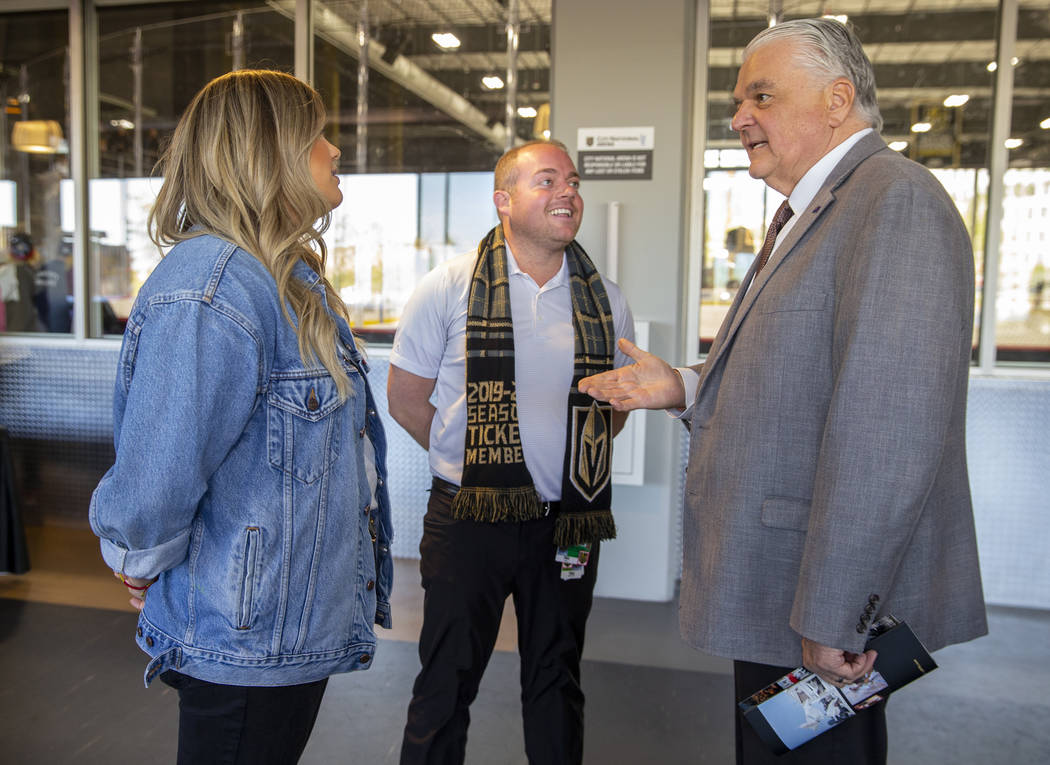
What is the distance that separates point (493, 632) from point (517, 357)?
789 mm

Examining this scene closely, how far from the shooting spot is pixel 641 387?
6.34 feet

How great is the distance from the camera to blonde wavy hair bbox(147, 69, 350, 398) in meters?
1.41

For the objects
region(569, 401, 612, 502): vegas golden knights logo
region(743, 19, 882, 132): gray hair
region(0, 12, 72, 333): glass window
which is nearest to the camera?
region(743, 19, 882, 132): gray hair

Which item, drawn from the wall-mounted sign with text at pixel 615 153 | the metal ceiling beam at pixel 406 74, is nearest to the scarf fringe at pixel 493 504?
the wall-mounted sign with text at pixel 615 153

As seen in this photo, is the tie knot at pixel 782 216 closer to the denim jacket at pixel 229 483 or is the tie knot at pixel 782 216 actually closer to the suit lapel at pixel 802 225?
the suit lapel at pixel 802 225

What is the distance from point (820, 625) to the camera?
4.37ft

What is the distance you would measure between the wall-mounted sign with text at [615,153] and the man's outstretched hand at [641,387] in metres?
2.45

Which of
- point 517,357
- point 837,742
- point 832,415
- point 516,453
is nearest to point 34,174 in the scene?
point 517,357

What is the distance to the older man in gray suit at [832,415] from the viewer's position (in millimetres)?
1296

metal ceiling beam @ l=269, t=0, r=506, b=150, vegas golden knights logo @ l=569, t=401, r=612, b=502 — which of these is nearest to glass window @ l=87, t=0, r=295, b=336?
metal ceiling beam @ l=269, t=0, r=506, b=150

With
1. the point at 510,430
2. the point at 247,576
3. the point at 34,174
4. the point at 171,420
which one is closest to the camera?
the point at 171,420

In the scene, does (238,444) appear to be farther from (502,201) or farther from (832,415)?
(502,201)

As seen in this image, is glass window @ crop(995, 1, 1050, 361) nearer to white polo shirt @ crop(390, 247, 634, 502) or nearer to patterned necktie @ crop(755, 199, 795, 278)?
white polo shirt @ crop(390, 247, 634, 502)

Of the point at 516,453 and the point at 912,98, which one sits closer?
the point at 516,453
